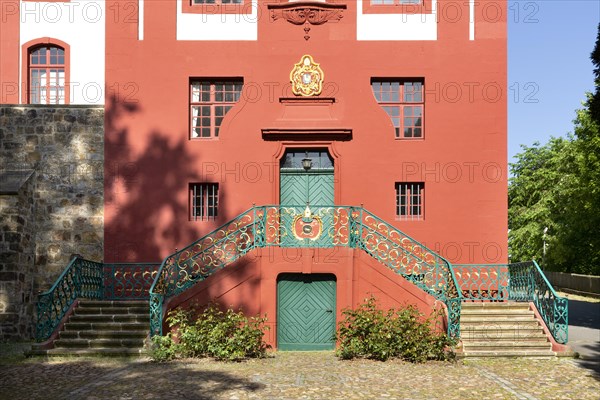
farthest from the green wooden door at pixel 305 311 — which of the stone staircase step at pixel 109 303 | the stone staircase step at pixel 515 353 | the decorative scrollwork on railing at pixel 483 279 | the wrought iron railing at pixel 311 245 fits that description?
the decorative scrollwork on railing at pixel 483 279

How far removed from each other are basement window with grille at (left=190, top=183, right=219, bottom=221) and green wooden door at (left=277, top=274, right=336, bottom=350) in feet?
10.7

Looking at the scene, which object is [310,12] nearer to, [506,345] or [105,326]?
[105,326]

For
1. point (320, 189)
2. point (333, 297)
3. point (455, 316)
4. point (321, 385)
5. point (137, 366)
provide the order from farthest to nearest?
point (320, 189) → point (333, 297) → point (455, 316) → point (137, 366) → point (321, 385)

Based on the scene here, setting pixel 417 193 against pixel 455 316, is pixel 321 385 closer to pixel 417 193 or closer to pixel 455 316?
pixel 455 316

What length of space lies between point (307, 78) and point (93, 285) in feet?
24.0

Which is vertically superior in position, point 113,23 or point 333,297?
point 113,23

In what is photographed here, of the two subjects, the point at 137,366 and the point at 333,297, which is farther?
the point at 333,297

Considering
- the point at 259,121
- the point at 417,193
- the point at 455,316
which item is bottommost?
the point at 455,316

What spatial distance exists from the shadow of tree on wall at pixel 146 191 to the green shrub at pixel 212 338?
10.6 feet

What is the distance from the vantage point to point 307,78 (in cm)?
1619

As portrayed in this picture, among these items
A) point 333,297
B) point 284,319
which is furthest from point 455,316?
point 284,319

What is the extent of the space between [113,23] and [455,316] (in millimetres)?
11128

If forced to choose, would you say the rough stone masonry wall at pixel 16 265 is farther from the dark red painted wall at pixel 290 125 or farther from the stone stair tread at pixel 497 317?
the stone stair tread at pixel 497 317

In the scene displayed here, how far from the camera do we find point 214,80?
16531 millimetres
